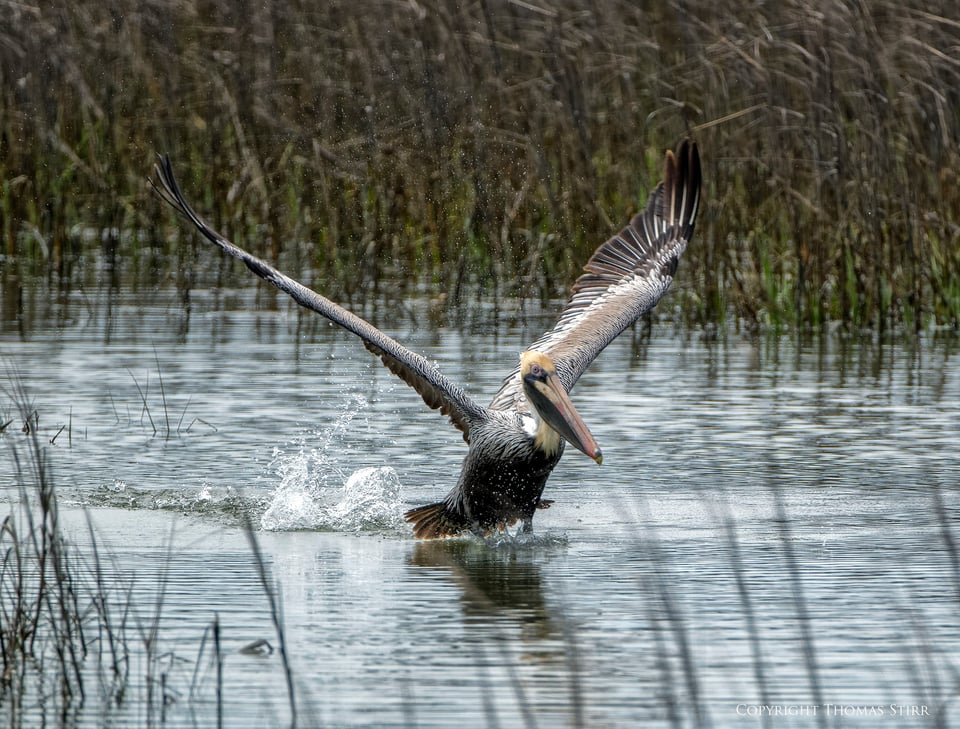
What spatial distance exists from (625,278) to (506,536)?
1786 millimetres

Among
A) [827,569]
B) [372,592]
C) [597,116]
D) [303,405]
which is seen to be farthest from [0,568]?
[597,116]

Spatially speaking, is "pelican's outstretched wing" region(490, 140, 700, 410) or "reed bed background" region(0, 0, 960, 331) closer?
"pelican's outstretched wing" region(490, 140, 700, 410)

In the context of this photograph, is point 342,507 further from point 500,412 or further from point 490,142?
point 490,142

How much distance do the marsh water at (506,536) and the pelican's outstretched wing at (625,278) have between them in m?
0.55

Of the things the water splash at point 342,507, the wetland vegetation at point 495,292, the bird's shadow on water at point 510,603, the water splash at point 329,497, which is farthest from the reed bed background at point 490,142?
the bird's shadow on water at point 510,603

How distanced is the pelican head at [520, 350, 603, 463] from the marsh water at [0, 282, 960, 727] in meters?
0.38

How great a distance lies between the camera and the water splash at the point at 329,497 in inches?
300

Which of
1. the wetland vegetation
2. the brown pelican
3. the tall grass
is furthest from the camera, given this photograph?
the brown pelican

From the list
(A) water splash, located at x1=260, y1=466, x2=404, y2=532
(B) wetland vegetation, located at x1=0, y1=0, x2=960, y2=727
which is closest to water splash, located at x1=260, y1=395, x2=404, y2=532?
(A) water splash, located at x1=260, y1=466, x2=404, y2=532

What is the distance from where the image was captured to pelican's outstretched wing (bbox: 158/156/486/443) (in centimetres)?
720

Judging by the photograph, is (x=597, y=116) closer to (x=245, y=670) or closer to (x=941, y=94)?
(x=941, y=94)

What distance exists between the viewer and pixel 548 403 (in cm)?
711

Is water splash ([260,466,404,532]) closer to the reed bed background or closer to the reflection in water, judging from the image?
the reflection in water

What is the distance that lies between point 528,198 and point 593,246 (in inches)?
32.9
